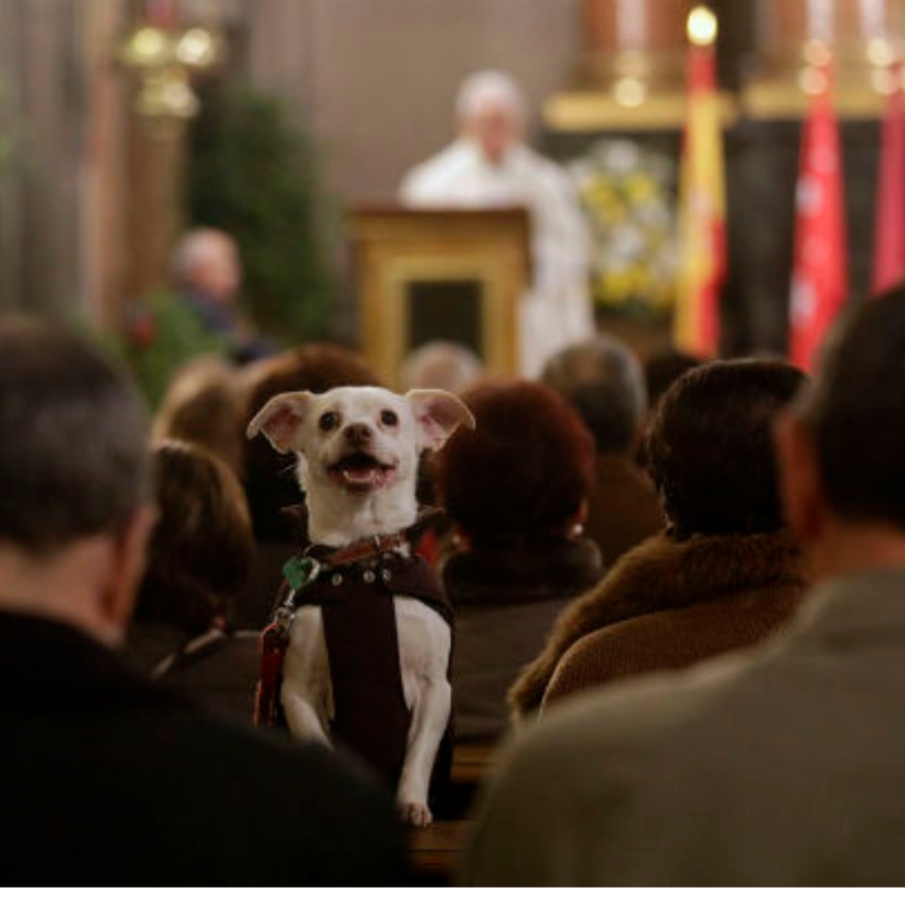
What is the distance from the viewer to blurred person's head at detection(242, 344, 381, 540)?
4.16 metres

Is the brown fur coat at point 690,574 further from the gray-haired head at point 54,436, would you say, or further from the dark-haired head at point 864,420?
the gray-haired head at point 54,436

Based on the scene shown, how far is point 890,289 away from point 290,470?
64.2 inches

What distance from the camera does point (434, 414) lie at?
3.46m

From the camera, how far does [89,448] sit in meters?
2.12

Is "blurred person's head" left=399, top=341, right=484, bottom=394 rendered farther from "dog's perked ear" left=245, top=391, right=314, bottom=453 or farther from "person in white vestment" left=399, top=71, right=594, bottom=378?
"person in white vestment" left=399, top=71, right=594, bottom=378

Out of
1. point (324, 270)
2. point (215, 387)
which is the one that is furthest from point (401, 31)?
point (215, 387)

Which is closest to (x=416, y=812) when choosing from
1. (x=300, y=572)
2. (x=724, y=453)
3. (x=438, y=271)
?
(x=300, y=572)

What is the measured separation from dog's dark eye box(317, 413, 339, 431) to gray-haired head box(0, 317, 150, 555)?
1.27 metres

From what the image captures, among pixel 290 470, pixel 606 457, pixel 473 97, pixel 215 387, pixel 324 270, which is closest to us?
pixel 290 470

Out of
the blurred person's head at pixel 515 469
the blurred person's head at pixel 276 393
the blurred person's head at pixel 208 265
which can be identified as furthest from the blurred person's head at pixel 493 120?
the blurred person's head at pixel 515 469

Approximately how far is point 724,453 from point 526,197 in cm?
1079

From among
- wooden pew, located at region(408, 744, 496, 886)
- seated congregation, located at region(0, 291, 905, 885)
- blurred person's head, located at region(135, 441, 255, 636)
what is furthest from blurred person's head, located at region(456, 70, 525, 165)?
seated congregation, located at region(0, 291, 905, 885)

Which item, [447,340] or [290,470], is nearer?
[290,470]

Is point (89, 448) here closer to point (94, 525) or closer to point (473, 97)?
point (94, 525)
